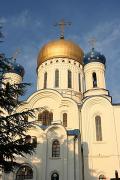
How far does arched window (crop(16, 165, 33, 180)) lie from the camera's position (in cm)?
1705

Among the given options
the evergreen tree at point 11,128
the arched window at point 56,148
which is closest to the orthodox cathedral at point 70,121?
the arched window at point 56,148

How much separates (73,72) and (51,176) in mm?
11040

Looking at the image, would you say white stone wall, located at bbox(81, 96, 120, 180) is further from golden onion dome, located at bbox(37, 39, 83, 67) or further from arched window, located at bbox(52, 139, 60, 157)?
golden onion dome, located at bbox(37, 39, 83, 67)

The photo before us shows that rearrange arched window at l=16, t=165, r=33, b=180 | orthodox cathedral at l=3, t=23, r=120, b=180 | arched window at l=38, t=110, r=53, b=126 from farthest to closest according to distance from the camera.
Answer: arched window at l=38, t=110, r=53, b=126
orthodox cathedral at l=3, t=23, r=120, b=180
arched window at l=16, t=165, r=33, b=180

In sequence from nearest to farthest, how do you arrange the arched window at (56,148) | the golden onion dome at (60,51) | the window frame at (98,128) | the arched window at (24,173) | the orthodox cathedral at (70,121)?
the arched window at (24,173), the orthodox cathedral at (70,121), the arched window at (56,148), the window frame at (98,128), the golden onion dome at (60,51)

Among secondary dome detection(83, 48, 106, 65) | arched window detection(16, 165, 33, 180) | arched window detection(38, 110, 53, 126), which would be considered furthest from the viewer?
secondary dome detection(83, 48, 106, 65)

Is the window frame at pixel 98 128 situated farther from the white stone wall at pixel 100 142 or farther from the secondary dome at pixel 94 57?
the secondary dome at pixel 94 57

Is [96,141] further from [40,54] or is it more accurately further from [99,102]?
[40,54]

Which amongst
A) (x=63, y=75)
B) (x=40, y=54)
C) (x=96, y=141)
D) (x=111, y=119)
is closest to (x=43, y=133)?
(x=96, y=141)

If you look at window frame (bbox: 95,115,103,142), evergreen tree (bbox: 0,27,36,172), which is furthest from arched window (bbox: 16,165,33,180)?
evergreen tree (bbox: 0,27,36,172)

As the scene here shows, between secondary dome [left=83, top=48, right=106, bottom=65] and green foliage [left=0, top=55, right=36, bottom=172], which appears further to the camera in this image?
secondary dome [left=83, top=48, right=106, bottom=65]

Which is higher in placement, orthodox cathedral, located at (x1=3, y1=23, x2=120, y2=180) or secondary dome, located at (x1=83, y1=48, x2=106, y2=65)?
secondary dome, located at (x1=83, y1=48, x2=106, y2=65)

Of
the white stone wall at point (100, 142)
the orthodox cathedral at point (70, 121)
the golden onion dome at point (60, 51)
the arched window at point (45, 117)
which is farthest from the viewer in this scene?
the golden onion dome at point (60, 51)

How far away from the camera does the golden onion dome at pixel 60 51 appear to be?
26.1m
